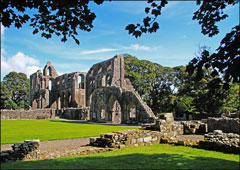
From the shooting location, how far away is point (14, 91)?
2138 inches

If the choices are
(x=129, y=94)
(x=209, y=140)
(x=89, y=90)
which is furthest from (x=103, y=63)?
(x=209, y=140)

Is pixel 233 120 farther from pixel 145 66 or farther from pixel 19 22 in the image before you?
pixel 145 66

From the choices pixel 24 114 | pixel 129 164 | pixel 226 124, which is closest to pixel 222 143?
pixel 129 164

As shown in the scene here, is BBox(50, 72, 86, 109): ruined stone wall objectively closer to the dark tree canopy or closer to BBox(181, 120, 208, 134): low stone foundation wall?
BBox(181, 120, 208, 134): low stone foundation wall

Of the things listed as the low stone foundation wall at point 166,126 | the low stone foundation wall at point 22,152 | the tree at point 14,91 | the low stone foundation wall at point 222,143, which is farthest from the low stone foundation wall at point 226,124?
the tree at point 14,91

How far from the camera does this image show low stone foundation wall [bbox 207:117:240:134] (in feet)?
42.8

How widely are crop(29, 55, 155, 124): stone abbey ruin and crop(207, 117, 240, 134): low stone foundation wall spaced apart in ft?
28.9


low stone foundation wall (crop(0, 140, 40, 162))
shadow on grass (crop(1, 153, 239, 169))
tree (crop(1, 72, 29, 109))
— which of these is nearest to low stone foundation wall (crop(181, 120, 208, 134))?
shadow on grass (crop(1, 153, 239, 169))

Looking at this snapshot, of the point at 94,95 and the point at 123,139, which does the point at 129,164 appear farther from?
the point at 94,95

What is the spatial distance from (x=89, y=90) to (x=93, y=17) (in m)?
40.3

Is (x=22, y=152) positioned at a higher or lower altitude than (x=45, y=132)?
higher

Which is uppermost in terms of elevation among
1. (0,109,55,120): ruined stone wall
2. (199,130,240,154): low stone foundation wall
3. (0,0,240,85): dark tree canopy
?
(0,0,240,85): dark tree canopy

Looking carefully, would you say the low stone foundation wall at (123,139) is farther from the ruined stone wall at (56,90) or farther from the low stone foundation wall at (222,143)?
the ruined stone wall at (56,90)

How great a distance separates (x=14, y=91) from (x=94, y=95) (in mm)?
33373
